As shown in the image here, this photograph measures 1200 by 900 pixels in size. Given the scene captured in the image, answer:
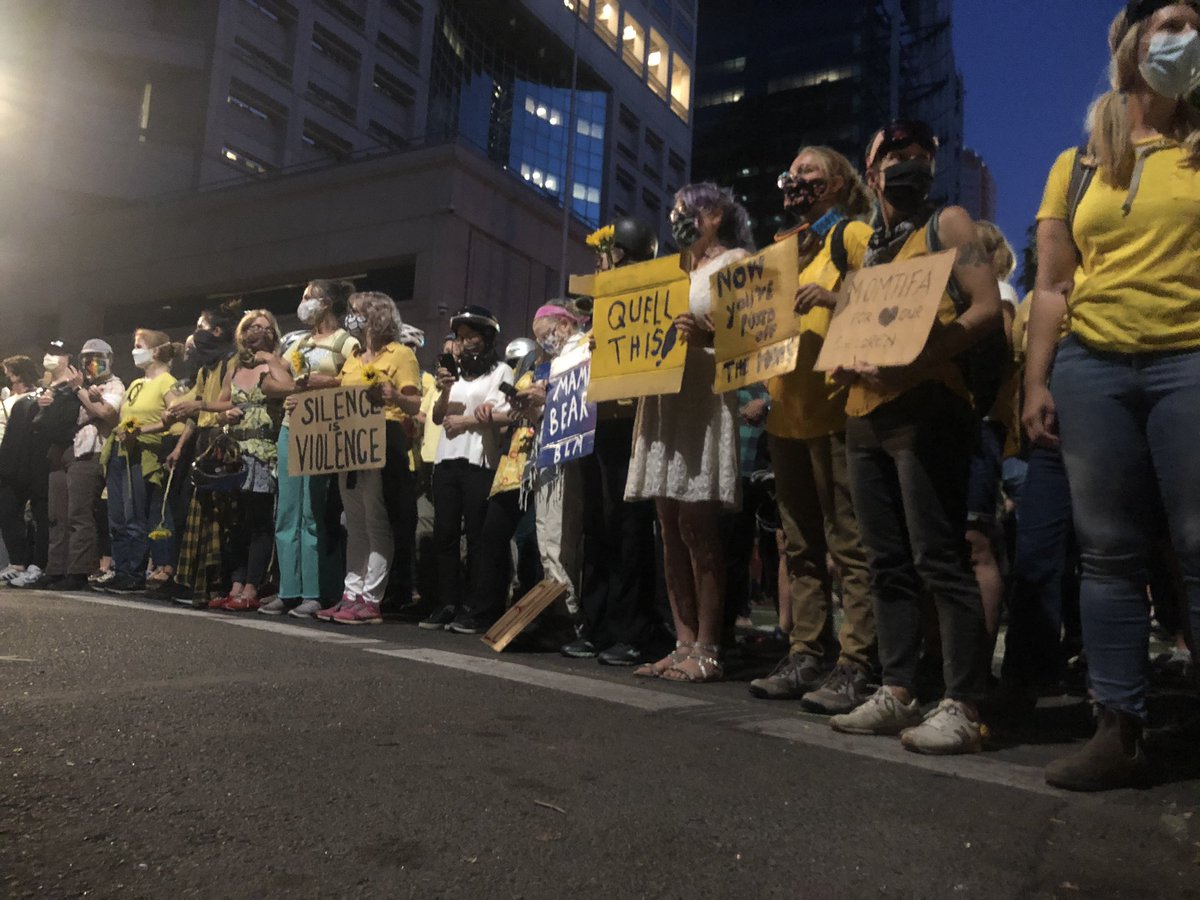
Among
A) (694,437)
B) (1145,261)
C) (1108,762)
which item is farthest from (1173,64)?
(694,437)

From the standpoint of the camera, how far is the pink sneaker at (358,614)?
5688 millimetres

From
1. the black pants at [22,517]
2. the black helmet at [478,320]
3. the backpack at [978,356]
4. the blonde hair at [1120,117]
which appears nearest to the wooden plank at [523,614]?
the black helmet at [478,320]

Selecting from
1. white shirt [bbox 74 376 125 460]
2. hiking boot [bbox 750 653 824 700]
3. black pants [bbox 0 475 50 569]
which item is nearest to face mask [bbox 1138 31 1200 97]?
hiking boot [bbox 750 653 824 700]

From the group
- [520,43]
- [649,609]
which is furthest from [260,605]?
[520,43]

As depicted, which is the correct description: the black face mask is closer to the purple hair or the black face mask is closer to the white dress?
the white dress

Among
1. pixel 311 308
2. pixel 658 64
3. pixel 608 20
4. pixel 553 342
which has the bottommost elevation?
pixel 553 342

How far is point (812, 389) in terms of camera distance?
361cm

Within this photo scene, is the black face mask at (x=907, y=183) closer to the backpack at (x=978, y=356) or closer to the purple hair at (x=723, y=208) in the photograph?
the backpack at (x=978, y=356)

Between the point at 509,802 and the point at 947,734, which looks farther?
the point at 947,734

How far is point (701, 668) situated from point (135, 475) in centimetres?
544

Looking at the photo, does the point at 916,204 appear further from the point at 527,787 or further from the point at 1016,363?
the point at 527,787

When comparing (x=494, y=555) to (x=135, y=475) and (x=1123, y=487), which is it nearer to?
(x=135, y=475)

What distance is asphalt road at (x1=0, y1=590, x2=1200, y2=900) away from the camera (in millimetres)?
1604

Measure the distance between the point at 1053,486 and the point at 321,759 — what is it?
8.86 feet
